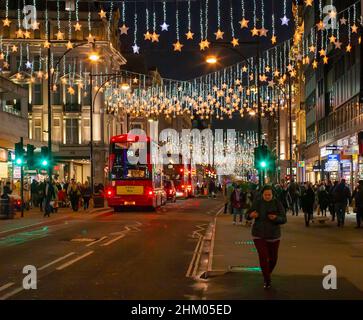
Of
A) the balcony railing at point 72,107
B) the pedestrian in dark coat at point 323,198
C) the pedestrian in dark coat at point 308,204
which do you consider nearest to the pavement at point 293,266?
the pedestrian in dark coat at point 308,204

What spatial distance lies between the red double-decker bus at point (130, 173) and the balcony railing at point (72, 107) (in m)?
41.6

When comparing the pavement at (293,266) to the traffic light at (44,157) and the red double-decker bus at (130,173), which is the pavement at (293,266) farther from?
the red double-decker bus at (130,173)

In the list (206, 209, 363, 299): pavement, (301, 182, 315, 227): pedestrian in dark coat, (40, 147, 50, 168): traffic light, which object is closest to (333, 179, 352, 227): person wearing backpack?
(301, 182, 315, 227): pedestrian in dark coat

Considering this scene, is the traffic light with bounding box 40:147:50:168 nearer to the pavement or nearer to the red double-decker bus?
the red double-decker bus

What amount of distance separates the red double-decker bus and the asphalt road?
10120mm

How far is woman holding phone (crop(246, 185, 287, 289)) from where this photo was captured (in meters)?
12.1

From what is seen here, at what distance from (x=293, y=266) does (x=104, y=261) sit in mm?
4341

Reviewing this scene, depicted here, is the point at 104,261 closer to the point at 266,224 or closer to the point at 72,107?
the point at 266,224

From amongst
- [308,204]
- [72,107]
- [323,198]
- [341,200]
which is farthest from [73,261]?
[72,107]

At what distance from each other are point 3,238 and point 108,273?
1049 cm

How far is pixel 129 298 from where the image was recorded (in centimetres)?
1113

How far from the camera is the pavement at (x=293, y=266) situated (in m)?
11.7

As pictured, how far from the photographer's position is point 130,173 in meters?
39.1
